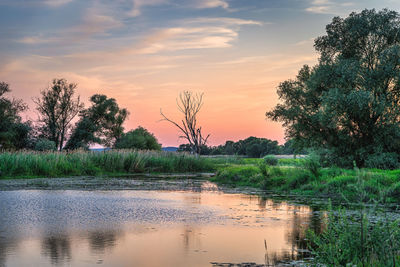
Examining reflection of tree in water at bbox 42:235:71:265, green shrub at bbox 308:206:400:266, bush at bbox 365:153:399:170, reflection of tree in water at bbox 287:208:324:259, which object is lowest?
reflection of tree in water at bbox 42:235:71:265

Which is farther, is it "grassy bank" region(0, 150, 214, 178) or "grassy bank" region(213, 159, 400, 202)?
"grassy bank" region(0, 150, 214, 178)

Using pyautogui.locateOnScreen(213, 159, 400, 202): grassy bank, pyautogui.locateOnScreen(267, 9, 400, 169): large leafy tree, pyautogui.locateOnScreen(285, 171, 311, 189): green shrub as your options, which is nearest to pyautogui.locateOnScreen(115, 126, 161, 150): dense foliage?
pyautogui.locateOnScreen(267, 9, 400, 169): large leafy tree

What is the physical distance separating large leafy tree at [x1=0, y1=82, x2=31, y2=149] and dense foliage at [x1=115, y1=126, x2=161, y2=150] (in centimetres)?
1593

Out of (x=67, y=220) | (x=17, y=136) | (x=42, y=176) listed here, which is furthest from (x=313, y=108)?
(x=17, y=136)

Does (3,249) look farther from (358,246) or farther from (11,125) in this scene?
(11,125)

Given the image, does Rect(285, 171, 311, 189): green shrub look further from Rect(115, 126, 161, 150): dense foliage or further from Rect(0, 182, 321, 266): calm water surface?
Rect(115, 126, 161, 150): dense foliage

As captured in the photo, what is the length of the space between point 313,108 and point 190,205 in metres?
18.3

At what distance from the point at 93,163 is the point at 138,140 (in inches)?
1489

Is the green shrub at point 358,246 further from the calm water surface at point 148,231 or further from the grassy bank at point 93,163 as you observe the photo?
the grassy bank at point 93,163

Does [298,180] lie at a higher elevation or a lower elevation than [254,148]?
lower

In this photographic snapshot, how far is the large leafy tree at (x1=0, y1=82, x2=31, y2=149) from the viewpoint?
5791 centimetres

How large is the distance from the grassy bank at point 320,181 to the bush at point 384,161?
4.76 meters

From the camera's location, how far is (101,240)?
8.70 meters

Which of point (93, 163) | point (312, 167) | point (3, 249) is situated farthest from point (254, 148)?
point (3, 249)
